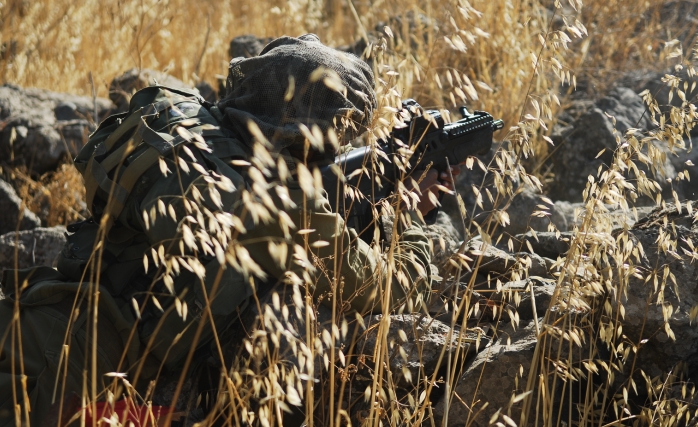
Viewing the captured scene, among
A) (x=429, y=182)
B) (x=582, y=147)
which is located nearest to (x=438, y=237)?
(x=429, y=182)

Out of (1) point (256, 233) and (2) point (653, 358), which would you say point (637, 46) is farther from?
(1) point (256, 233)

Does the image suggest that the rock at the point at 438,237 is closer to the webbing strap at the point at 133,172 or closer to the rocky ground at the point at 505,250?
the rocky ground at the point at 505,250

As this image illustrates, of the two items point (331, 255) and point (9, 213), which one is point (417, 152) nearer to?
point (331, 255)

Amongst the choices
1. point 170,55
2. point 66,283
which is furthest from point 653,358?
point 170,55

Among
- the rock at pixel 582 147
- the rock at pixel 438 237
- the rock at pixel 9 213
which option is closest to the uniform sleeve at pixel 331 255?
the rock at pixel 438 237

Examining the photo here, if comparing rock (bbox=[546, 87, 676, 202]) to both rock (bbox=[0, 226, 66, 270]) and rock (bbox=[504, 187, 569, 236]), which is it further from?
rock (bbox=[0, 226, 66, 270])

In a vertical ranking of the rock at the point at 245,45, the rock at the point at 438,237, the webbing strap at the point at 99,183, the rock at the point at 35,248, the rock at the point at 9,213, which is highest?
the rock at the point at 245,45

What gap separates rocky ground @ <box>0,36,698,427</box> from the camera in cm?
225

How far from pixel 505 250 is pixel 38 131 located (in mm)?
2415

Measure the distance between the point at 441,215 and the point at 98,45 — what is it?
3.26 meters

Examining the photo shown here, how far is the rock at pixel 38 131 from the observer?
404cm

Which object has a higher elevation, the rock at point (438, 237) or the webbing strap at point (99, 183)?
the webbing strap at point (99, 183)

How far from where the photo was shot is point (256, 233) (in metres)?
2.18

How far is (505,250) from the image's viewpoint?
298 centimetres
